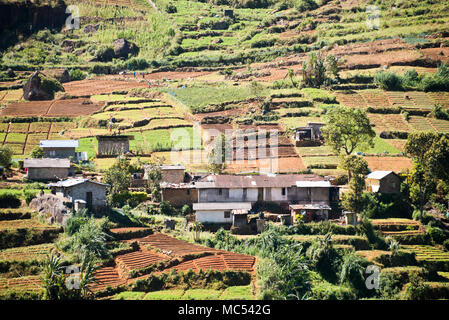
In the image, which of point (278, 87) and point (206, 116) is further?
point (278, 87)

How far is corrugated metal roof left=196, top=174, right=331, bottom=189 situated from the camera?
36.2m

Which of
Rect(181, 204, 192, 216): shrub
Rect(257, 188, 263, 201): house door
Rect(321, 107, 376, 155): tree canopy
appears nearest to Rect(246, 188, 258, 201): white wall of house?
Rect(257, 188, 263, 201): house door

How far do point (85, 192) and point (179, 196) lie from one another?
595 centimetres

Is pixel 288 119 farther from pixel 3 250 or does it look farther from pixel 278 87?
pixel 3 250

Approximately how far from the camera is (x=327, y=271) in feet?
98.3

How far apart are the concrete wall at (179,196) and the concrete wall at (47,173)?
24.0ft

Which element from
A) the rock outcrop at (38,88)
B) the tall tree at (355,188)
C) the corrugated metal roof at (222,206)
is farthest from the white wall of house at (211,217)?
the rock outcrop at (38,88)

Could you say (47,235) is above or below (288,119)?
below

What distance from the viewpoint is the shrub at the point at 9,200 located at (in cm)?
3278

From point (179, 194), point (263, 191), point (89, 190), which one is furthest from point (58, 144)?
point (263, 191)

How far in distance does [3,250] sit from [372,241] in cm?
1892

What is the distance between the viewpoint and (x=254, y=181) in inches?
1454

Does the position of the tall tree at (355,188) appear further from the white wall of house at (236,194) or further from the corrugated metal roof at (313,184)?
the white wall of house at (236,194)

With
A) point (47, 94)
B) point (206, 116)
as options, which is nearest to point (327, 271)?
point (206, 116)
